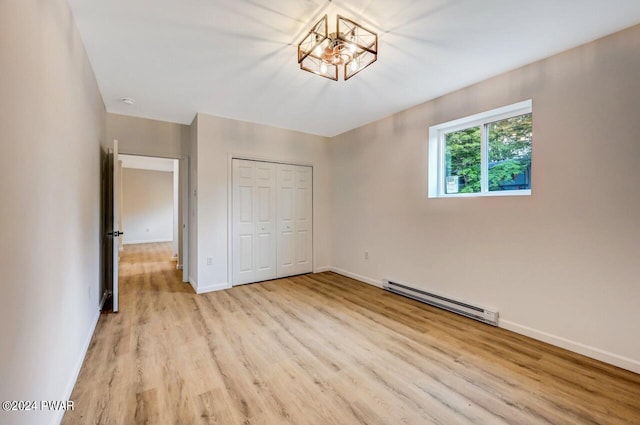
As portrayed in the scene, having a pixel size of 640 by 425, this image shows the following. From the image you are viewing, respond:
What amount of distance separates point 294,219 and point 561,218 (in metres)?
3.50

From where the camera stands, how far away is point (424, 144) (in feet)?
11.3

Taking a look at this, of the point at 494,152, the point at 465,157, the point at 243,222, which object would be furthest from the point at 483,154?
the point at 243,222

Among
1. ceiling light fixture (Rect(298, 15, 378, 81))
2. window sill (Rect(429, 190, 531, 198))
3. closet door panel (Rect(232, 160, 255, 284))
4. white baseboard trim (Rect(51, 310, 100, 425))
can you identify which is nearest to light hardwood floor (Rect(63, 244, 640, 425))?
white baseboard trim (Rect(51, 310, 100, 425))

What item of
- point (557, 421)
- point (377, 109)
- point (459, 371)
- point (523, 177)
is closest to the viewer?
point (557, 421)

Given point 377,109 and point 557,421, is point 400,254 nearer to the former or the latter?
point 377,109

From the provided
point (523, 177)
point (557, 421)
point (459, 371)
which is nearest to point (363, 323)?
point (459, 371)

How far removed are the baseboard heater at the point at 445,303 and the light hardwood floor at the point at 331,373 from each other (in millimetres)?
116

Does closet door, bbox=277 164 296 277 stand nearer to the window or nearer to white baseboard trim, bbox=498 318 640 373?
the window

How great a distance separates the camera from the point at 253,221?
170 inches

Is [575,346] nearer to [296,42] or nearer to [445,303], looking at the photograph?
[445,303]

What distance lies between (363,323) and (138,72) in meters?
3.39

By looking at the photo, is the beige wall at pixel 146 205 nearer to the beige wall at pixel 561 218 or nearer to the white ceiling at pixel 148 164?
the white ceiling at pixel 148 164

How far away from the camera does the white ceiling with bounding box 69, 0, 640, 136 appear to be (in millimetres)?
1824

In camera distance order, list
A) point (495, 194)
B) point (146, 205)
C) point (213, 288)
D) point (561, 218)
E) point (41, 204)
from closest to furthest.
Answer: point (41, 204) < point (561, 218) < point (495, 194) < point (213, 288) < point (146, 205)
